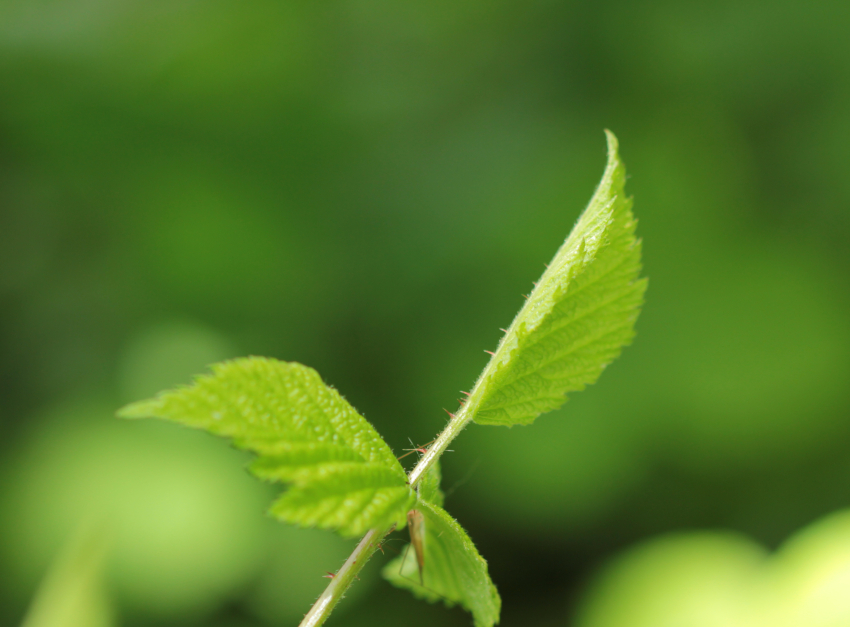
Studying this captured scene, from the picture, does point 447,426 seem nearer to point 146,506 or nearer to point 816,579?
point 816,579

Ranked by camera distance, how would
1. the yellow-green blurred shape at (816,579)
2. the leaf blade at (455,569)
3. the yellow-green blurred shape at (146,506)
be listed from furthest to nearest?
the yellow-green blurred shape at (146,506) → the yellow-green blurred shape at (816,579) → the leaf blade at (455,569)

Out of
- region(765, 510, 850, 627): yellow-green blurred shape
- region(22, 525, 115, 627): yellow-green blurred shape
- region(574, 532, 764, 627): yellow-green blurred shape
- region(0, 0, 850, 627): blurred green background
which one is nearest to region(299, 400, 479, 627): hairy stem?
region(22, 525, 115, 627): yellow-green blurred shape

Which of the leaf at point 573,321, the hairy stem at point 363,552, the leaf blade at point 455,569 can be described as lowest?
the leaf blade at point 455,569

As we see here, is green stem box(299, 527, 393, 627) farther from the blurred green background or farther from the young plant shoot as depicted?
the blurred green background

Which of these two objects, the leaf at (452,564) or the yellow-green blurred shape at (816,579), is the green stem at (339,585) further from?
the yellow-green blurred shape at (816,579)

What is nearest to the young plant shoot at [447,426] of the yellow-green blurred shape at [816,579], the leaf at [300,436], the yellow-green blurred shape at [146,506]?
the leaf at [300,436]

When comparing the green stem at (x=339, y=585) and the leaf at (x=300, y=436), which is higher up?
the leaf at (x=300, y=436)

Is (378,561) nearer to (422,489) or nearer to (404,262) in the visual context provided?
(404,262)
